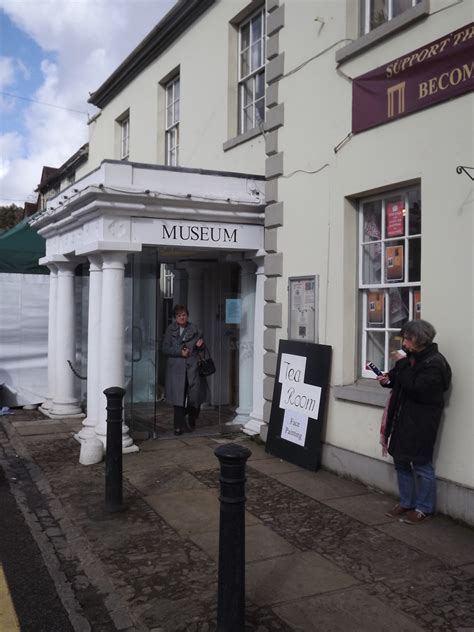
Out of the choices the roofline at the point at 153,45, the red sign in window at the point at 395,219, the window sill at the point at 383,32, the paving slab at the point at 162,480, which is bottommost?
the paving slab at the point at 162,480

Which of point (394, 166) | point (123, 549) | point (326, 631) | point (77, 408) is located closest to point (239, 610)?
point (326, 631)

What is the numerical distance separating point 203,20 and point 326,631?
10.3 metres

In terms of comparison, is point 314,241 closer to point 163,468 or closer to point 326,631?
point 163,468

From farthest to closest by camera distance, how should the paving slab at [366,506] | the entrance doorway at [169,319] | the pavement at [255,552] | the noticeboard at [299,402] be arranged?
the entrance doorway at [169,319]
the noticeboard at [299,402]
the paving slab at [366,506]
the pavement at [255,552]

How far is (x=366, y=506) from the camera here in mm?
5742

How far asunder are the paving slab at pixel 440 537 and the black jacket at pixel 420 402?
22.4 inches

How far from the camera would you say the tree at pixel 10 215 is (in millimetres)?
43375

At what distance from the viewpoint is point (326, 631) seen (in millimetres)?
3543

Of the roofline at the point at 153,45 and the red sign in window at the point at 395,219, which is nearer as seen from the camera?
the red sign in window at the point at 395,219

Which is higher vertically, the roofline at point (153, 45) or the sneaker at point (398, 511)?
the roofline at point (153, 45)

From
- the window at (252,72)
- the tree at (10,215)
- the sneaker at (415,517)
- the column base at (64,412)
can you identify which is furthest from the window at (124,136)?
the tree at (10,215)

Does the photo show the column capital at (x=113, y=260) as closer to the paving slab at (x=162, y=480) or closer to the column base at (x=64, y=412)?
the paving slab at (x=162, y=480)

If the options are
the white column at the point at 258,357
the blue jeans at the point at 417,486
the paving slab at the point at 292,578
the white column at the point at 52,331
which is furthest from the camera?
the white column at the point at 52,331

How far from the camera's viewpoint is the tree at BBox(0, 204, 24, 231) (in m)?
43.4
